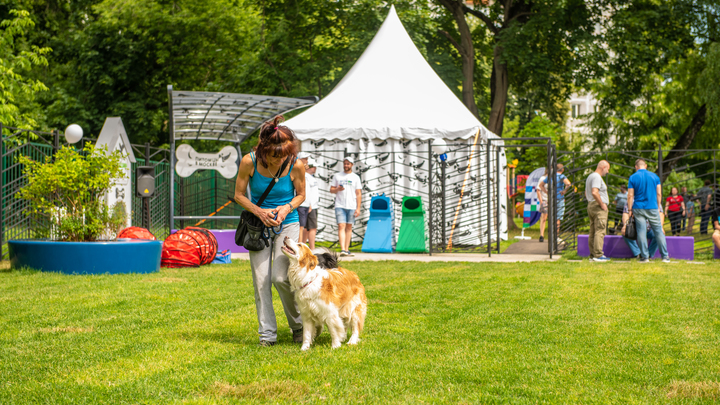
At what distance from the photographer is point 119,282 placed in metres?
9.62

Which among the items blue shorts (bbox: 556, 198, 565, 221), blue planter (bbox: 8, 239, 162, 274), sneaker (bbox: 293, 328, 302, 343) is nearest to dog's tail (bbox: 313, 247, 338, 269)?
sneaker (bbox: 293, 328, 302, 343)

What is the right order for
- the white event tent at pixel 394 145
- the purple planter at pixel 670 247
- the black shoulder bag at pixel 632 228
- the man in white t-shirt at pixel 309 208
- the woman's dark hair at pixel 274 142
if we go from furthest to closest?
the white event tent at pixel 394 145 < the purple planter at pixel 670 247 < the black shoulder bag at pixel 632 228 < the man in white t-shirt at pixel 309 208 < the woman's dark hair at pixel 274 142

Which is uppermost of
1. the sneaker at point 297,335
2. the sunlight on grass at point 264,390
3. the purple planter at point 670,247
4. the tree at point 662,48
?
the tree at point 662,48

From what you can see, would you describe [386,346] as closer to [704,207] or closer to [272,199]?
[272,199]

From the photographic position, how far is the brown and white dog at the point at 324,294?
542 cm

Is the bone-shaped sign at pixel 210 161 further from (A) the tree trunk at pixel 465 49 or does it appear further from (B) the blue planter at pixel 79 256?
(A) the tree trunk at pixel 465 49

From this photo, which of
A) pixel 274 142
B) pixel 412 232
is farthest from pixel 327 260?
pixel 412 232

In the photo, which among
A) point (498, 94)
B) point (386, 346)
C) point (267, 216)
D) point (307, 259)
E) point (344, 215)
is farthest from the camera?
point (498, 94)

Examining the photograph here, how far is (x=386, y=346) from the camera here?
570 cm

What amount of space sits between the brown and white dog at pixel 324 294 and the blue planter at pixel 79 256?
5.84 meters

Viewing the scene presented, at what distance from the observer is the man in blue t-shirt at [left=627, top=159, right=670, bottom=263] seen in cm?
1320

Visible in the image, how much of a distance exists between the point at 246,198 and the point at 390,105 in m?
12.4

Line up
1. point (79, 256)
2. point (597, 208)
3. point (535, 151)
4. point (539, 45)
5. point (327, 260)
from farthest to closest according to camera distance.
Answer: point (535, 151), point (539, 45), point (597, 208), point (79, 256), point (327, 260)

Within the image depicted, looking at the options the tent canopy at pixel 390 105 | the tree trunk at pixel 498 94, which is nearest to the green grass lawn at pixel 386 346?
the tent canopy at pixel 390 105
